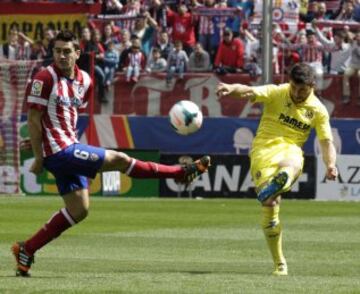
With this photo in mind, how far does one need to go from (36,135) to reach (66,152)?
1.14 feet

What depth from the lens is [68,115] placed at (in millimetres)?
12695

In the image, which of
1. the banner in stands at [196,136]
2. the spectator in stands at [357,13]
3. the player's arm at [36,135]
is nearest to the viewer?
the player's arm at [36,135]

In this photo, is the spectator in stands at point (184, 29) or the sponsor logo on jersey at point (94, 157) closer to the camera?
the sponsor logo on jersey at point (94, 157)

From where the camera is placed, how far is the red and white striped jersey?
12477 millimetres

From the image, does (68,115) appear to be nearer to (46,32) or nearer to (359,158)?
(359,158)

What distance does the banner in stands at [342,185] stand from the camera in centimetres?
2753

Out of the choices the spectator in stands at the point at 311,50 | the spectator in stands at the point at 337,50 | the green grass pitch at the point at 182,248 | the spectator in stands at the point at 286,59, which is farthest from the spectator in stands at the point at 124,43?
the green grass pitch at the point at 182,248

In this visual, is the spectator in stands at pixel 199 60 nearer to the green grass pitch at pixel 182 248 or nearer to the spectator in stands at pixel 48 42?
the spectator in stands at pixel 48 42

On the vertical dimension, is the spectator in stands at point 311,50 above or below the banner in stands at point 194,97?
above

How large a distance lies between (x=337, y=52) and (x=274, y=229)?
58.6 feet

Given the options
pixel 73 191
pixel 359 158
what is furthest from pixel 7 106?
pixel 73 191

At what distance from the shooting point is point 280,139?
13.6m

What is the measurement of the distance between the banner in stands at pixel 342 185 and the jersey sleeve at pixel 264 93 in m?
14.1

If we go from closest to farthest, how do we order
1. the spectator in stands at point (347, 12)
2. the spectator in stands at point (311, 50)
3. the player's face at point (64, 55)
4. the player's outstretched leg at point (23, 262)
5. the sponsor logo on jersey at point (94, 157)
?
the sponsor logo on jersey at point (94, 157) < the player's face at point (64, 55) < the player's outstretched leg at point (23, 262) < the spectator in stands at point (311, 50) < the spectator in stands at point (347, 12)
